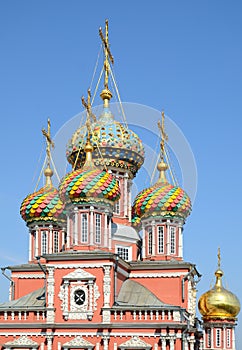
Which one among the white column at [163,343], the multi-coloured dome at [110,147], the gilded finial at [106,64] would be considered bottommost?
the white column at [163,343]

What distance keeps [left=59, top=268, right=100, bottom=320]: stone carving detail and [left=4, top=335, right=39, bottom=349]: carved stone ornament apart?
5.03 feet

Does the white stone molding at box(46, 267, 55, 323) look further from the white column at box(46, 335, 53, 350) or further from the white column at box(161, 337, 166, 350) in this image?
the white column at box(161, 337, 166, 350)

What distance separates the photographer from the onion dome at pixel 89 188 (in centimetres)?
2900

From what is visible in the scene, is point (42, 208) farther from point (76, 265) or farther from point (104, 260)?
point (104, 260)

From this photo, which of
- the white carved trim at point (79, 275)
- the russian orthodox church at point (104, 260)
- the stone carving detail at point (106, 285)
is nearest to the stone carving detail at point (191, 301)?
the russian orthodox church at point (104, 260)

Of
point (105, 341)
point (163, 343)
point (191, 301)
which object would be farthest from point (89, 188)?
point (191, 301)

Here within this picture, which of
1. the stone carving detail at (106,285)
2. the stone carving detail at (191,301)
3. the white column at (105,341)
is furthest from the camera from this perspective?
the stone carving detail at (191,301)

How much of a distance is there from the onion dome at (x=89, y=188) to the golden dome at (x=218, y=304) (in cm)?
1218

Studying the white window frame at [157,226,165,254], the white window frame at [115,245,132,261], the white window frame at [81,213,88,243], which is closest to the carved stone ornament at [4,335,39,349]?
the white window frame at [81,213,88,243]

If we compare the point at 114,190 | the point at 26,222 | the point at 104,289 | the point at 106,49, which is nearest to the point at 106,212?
the point at 114,190

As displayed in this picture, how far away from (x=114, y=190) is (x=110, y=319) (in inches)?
193

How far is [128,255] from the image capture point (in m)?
32.1

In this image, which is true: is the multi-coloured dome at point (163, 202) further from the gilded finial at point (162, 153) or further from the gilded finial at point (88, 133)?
the gilded finial at point (88, 133)

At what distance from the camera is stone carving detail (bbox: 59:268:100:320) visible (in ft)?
90.2
